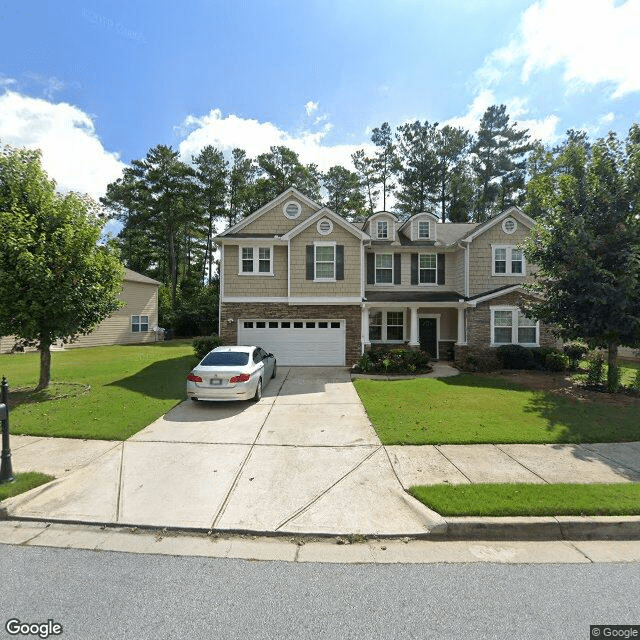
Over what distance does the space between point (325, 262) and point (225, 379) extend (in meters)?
8.99

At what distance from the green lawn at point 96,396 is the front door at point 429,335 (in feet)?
39.8

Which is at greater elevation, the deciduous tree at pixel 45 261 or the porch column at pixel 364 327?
the deciduous tree at pixel 45 261

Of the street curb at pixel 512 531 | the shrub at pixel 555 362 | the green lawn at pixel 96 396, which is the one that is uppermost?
the shrub at pixel 555 362

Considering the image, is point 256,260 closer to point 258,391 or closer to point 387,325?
point 387,325

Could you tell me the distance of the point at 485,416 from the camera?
8.73 m

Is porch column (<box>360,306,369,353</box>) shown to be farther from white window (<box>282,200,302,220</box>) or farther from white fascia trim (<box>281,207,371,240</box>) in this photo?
white window (<box>282,200,302,220</box>)

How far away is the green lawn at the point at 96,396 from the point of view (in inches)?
310

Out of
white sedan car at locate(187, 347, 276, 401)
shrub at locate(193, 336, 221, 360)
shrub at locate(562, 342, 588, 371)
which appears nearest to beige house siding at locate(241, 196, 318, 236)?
shrub at locate(193, 336, 221, 360)

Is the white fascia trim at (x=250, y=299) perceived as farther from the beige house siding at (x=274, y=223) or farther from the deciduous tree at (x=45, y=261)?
the deciduous tree at (x=45, y=261)

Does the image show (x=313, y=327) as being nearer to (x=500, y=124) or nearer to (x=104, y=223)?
(x=104, y=223)

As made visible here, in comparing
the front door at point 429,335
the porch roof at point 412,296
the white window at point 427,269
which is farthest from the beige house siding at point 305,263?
the front door at point 429,335

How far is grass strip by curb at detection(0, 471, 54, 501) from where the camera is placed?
487 cm

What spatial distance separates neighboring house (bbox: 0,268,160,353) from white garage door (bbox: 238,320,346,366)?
1515 centimetres

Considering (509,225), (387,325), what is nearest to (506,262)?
(509,225)
